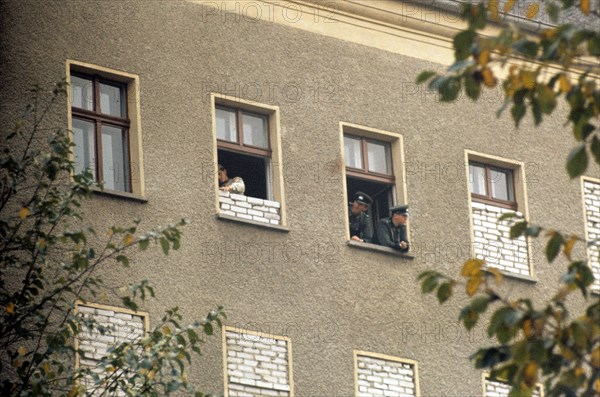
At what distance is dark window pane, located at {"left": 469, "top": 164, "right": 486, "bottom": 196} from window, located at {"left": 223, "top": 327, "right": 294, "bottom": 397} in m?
4.09

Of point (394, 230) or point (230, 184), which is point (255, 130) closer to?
point (230, 184)

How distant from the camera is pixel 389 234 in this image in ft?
76.6

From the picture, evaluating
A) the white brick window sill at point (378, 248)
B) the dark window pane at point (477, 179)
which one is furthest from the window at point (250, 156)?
the dark window pane at point (477, 179)

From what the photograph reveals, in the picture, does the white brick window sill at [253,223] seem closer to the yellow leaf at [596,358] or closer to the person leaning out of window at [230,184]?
the person leaning out of window at [230,184]

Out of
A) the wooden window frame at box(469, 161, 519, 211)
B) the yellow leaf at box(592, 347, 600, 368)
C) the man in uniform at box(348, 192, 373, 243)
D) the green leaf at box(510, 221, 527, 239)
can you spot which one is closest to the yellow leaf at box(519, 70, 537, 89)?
the green leaf at box(510, 221, 527, 239)

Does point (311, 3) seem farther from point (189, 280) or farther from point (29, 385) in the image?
point (29, 385)

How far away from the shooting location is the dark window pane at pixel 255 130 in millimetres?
22984

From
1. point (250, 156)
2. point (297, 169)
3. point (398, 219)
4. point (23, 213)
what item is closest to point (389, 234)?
point (398, 219)

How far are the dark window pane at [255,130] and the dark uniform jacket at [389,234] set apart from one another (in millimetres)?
1776

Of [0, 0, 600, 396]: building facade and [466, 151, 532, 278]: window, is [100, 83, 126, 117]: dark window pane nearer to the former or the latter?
[0, 0, 600, 396]: building facade

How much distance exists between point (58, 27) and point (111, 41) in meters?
0.71

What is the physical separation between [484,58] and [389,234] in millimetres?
12007

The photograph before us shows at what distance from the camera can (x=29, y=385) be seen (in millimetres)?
16203

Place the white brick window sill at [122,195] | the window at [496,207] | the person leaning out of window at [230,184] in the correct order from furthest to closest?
1. the window at [496,207]
2. the person leaning out of window at [230,184]
3. the white brick window sill at [122,195]
